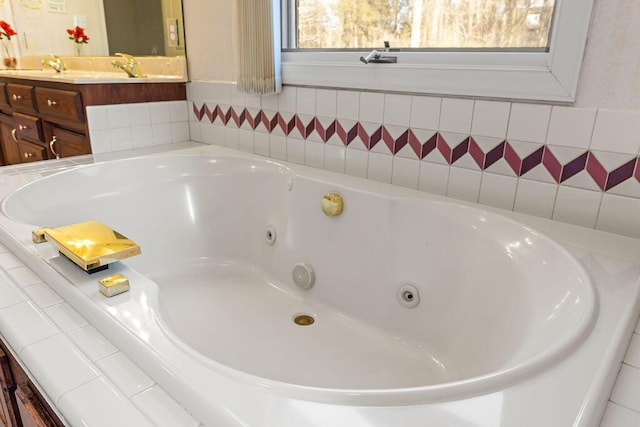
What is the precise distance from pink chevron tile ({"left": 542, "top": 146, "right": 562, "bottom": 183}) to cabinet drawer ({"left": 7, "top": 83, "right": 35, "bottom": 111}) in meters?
2.34

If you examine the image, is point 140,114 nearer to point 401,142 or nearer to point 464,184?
point 401,142

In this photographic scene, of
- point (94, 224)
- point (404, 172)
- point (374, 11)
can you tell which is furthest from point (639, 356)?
point (374, 11)

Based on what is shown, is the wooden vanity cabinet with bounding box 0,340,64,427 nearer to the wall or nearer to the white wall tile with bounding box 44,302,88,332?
the white wall tile with bounding box 44,302,88,332

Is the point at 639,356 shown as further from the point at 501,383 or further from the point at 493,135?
the point at 493,135

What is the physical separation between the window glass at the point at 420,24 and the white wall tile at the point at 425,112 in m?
0.18

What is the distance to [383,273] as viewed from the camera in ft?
4.39

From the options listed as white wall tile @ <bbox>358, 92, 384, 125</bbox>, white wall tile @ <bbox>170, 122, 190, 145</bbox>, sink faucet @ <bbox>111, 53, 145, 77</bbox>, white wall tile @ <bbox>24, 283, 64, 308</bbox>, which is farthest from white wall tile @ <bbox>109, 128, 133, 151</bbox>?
white wall tile @ <bbox>24, 283, 64, 308</bbox>

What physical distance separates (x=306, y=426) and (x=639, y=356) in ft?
1.70

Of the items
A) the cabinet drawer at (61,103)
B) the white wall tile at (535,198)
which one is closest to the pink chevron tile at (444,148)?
the white wall tile at (535,198)

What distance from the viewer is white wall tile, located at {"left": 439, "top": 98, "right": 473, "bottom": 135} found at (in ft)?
4.03

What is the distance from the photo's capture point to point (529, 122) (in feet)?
3.70

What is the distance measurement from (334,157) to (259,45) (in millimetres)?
519

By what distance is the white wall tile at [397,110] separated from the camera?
136cm

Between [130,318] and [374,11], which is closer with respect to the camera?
[130,318]
